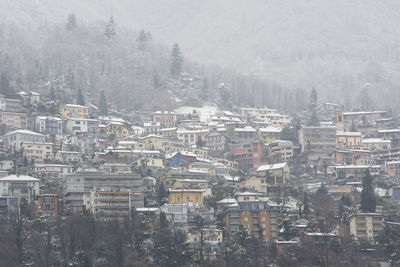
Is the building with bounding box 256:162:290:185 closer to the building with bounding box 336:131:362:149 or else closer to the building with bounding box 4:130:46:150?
the building with bounding box 336:131:362:149

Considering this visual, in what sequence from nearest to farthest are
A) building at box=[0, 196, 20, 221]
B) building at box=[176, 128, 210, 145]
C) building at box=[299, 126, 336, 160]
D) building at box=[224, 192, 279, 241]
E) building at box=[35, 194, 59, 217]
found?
building at box=[0, 196, 20, 221]
building at box=[35, 194, 59, 217]
building at box=[224, 192, 279, 241]
building at box=[299, 126, 336, 160]
building at box=[176, 128, 210, 145]

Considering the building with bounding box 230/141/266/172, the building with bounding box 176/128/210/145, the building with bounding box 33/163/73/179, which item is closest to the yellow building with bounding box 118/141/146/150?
the building with bounding box 176/128/210/145

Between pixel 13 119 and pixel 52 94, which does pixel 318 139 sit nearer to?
pixel 52 94

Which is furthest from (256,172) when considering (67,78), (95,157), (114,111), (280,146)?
(67,78)

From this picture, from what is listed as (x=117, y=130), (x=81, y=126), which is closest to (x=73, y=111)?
(x=81, y=126)

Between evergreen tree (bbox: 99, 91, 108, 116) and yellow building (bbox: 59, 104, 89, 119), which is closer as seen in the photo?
yellow building (bbox: 59, 104, 89, 119)

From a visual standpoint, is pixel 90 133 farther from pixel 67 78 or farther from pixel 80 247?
pixel 80 247

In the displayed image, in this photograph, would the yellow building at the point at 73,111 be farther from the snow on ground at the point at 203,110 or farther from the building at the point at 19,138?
the snow on ground at the point at 203,110
